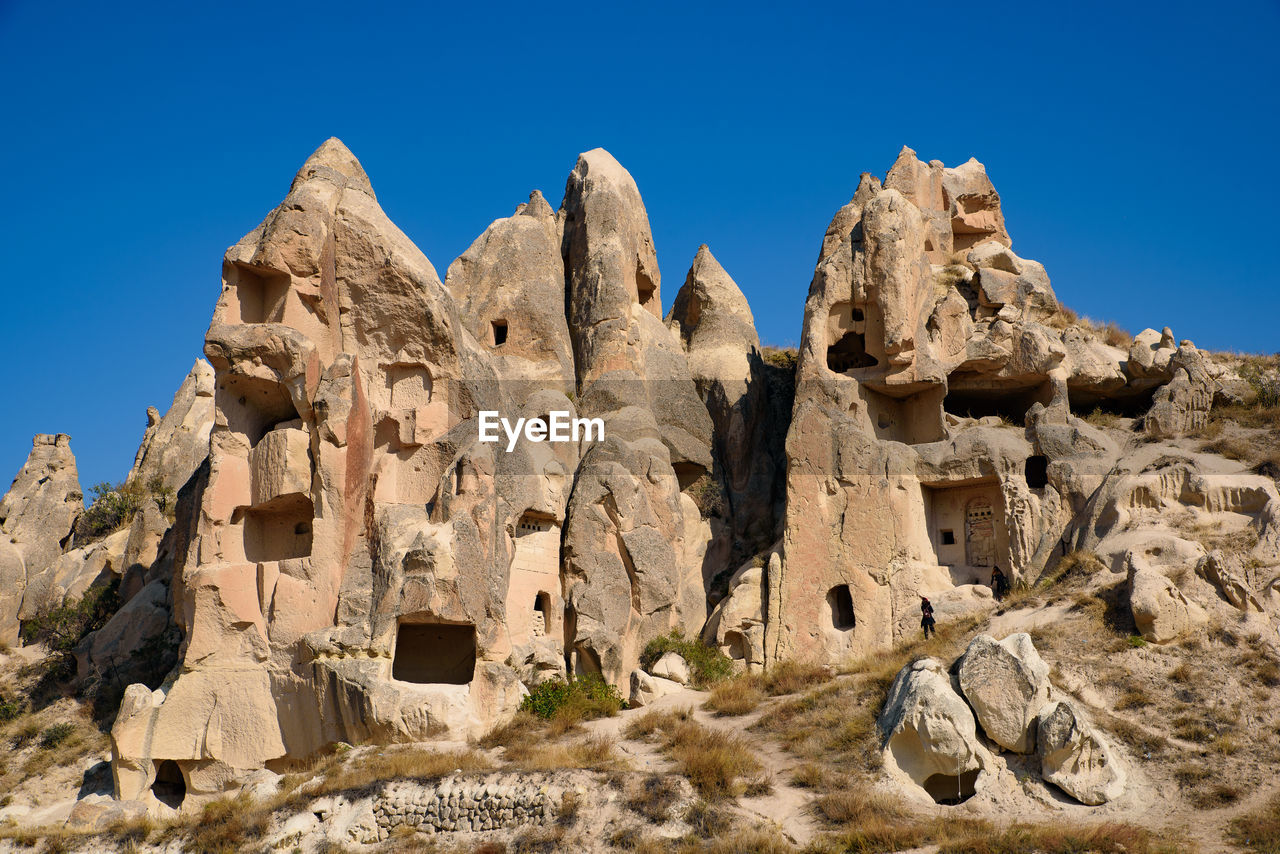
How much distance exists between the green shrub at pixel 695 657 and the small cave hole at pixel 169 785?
8.79 m

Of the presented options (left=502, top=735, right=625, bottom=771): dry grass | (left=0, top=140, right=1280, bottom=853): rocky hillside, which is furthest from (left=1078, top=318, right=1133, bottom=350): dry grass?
(left=502, top=735, right=625, bottom=771): dry grass

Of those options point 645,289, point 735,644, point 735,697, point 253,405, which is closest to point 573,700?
point 735,697

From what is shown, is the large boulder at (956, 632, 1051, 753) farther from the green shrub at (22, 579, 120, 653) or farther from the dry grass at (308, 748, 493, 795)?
the green shrub at (22, 579, 120, 653)

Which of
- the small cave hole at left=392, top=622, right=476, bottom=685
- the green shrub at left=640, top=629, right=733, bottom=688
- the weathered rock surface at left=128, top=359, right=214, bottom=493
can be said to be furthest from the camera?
the weathered rock surface at left=128, top=359, right=214, bottom=493

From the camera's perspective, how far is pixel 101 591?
92.8 ft

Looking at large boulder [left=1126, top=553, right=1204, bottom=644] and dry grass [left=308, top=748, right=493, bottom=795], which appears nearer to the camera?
dry grass [left=308, top=748, right=493, bottom=795]

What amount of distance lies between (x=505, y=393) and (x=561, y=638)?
5.22 metres

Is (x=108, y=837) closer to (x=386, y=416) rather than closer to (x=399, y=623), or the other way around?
(x=399, y=623)

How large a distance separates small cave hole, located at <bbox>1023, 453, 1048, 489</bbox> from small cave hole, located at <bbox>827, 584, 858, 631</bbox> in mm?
4809

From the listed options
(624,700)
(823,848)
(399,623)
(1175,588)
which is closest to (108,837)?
(399,623)

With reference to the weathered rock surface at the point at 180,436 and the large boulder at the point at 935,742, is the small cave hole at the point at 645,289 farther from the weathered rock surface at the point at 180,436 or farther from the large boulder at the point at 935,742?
the large boulder at the point at 935,742

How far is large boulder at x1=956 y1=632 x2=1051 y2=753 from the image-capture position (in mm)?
16703

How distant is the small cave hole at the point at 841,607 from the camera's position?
79.7 ft

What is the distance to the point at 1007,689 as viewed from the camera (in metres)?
16.9
